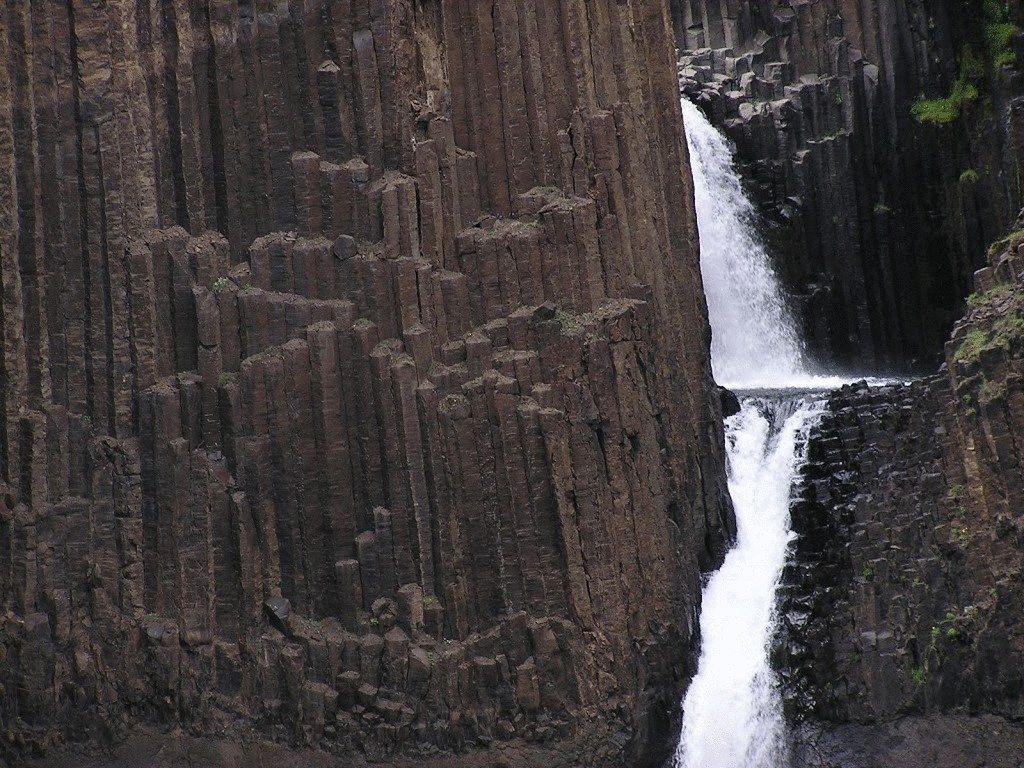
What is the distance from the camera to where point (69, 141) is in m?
22.0

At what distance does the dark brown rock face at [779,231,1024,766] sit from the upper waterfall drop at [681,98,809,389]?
681cm

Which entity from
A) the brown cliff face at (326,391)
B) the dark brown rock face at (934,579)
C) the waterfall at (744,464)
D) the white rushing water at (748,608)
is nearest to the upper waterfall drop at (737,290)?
the waterfall at (744,464)

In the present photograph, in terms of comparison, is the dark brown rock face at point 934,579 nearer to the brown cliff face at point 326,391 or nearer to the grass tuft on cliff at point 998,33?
the brown cliff face at point 326,391

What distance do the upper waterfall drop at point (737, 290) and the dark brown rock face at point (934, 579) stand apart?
22.3 ft

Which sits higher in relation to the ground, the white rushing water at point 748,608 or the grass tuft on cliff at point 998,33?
the grass tuft on cliff at point 998,33

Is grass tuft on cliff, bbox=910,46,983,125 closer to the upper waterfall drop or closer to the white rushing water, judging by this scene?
the upper waterfall drop

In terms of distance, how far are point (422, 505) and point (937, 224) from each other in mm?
14065

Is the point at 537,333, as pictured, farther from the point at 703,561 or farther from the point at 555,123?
the point at 703,561

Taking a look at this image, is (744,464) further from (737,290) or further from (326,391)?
(326,391)

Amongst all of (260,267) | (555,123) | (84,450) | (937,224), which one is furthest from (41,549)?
(937,224)

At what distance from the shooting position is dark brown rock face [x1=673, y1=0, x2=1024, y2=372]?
1203 inches

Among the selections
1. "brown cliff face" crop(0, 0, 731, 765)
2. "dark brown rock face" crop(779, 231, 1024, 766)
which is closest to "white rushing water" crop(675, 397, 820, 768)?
"dark brown rock face" crop(779, 231, 1024, 766)

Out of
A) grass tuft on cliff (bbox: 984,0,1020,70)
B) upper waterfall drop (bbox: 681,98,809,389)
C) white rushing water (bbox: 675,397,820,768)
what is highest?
grass tuft on cliff (bbox: 984,0,1020,70)

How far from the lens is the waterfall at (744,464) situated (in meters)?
22.1
